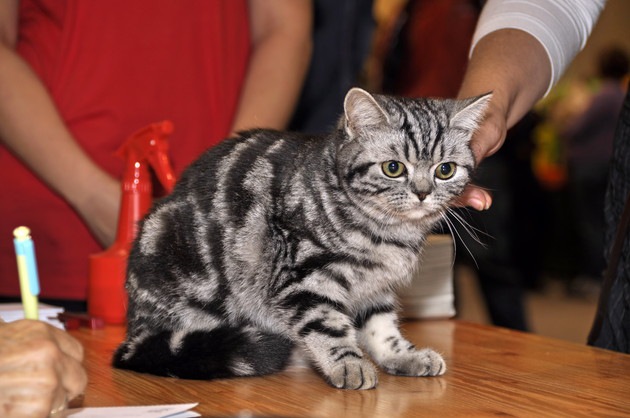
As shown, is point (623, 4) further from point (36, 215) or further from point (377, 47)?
point (36, 215)

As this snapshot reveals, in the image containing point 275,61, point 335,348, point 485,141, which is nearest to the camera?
point 335,348

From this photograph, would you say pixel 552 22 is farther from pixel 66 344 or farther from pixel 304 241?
pixel 66 344

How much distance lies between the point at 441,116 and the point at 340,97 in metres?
1.13

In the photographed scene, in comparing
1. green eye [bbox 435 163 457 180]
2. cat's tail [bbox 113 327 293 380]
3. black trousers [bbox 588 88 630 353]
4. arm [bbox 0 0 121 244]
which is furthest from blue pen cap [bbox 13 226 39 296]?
black trousers [bbox 588 88 630 353]

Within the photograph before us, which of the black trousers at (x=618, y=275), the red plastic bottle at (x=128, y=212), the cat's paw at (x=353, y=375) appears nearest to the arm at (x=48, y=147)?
the red plastic bottle at (x=128, y=212)

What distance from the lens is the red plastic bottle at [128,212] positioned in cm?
155

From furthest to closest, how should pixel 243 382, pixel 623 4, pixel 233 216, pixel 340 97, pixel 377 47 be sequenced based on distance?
pixel 623 4 → pixel 377 47 → pixel 340 97 → pixel 233 216 → pixel 243 382

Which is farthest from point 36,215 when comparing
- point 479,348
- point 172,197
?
point 479,348

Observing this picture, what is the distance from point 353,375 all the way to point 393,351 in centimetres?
18

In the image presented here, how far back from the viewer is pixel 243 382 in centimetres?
113

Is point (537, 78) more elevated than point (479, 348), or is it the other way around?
point (537, 78)

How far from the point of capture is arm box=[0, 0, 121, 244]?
5.55 ft

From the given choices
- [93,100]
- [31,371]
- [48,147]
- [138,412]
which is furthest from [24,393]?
[93,100]

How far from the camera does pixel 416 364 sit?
122cm
